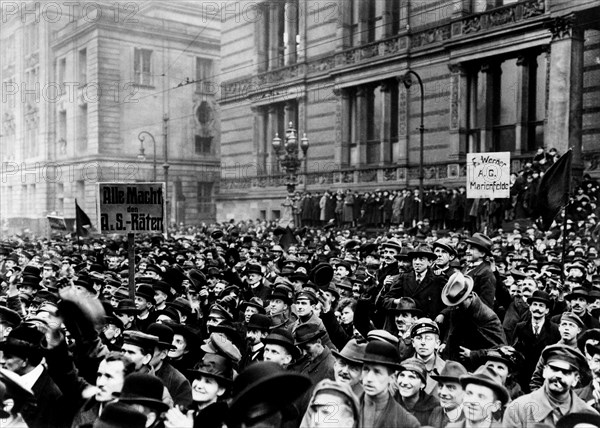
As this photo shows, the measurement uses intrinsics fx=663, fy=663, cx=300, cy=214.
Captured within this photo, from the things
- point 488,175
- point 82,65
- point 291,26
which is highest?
point 82,65

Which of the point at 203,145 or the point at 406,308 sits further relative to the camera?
the point at 203,145

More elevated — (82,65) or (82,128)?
(82,65)

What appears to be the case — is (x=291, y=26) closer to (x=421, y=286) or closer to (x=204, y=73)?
(x=204, y=73)

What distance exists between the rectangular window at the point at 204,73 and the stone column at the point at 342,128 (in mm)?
22527

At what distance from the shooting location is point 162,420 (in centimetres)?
450

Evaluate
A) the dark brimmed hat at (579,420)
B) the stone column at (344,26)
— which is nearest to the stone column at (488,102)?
the stone column at (344,26)

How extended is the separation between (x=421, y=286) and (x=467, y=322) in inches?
51.4

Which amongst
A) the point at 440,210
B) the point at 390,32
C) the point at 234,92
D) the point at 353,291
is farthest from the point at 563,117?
the point at 234,92

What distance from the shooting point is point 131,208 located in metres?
9.21

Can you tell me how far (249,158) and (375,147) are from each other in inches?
372

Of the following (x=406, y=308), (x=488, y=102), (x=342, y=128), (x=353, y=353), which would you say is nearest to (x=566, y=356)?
(x=353, y=353)

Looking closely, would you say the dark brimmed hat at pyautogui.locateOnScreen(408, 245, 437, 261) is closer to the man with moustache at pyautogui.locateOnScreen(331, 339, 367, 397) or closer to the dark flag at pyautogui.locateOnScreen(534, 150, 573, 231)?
the man with moustache at pyautogui.locateOnScreen(331, 339, 367, 397)

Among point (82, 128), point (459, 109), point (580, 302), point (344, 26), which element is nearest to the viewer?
point (580, 302)

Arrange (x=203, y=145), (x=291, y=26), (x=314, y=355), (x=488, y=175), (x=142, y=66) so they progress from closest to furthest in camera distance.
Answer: (x=314, y=355), (x=488, y=175), (x=291, y=26), (x=142, y=66), (x=203, y=145)
